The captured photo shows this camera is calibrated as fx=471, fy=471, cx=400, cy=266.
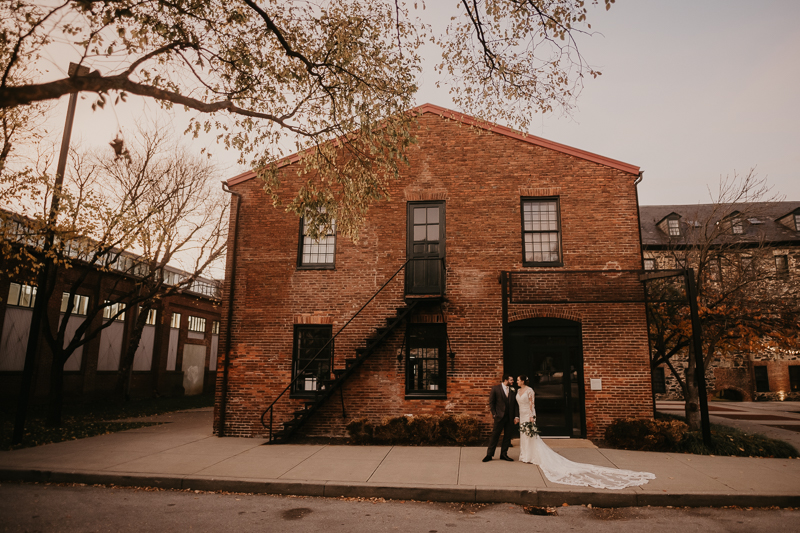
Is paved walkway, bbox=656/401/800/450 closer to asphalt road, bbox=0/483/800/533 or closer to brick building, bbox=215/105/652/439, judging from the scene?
brick building, bbox=215/105/652/439

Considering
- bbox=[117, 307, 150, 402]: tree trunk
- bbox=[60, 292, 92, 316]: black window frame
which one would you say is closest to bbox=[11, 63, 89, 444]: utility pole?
bbox=[117, 307, 150, 402]: tree trunk

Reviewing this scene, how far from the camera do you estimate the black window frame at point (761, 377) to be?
94.3 ft

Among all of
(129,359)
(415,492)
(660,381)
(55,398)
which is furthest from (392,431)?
(660,381)

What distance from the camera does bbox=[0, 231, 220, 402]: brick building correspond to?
59.2 ft

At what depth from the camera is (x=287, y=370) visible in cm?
1251

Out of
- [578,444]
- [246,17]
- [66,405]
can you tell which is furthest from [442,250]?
[66,405]

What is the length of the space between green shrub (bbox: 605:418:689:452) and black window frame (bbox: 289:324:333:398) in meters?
7.22

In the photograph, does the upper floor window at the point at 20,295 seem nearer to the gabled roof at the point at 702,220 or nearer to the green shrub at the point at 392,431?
the green shrub at the point at 392,431

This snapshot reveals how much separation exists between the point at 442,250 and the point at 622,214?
4762 mm

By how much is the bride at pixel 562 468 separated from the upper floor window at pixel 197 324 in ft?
86.3

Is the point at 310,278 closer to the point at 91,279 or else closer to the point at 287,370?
the point at 287,370

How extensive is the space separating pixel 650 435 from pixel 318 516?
7.71m

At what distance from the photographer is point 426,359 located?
484 inches

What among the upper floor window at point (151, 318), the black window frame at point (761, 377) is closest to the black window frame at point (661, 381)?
the black window frame at point (761, 377)
